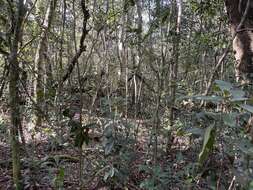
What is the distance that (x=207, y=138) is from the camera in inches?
→ 44.3

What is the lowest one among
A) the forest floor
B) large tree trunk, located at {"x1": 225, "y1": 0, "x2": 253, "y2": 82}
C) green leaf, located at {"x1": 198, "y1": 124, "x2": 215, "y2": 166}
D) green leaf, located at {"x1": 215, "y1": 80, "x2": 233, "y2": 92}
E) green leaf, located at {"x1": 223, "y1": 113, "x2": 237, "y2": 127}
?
the forest floor

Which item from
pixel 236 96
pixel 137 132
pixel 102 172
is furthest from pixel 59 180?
pixel 236 96

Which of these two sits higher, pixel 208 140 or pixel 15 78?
pixel 15 78

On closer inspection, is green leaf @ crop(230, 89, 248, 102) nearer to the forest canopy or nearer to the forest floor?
the forest canopy

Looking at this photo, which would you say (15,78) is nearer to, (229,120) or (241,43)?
(229,120)

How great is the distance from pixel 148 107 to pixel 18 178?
11.9 feet

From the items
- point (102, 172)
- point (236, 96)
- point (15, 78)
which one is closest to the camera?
point (236, 96)

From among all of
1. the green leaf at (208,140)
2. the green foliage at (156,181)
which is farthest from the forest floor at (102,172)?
the green leaf at (208,140)

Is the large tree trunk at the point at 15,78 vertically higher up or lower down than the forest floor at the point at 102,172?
higher up

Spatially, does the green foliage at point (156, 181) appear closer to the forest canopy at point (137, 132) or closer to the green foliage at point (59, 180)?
the forest canopy at point (137, 132)

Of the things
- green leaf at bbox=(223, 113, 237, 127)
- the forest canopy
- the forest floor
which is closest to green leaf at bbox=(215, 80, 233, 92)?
the forest canopy

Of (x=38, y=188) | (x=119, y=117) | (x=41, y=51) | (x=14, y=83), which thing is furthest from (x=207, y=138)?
(x=41, y=51)

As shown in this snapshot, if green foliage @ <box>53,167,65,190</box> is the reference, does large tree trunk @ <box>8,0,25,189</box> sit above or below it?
above

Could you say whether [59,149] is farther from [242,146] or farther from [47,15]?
[242,146]
